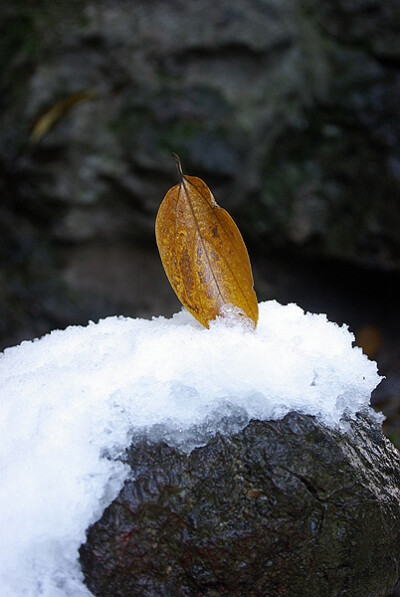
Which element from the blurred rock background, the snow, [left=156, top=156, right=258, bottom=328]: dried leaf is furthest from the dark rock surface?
the blurred rock background

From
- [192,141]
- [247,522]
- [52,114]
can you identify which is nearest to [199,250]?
[247,522]

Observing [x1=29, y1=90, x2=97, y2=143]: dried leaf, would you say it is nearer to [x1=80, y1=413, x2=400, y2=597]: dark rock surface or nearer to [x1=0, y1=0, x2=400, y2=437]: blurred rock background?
[x1=0, y1=0, x2=400, y2=437]: blurred rock background

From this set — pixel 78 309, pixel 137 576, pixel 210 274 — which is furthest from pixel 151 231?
pixel 137 576

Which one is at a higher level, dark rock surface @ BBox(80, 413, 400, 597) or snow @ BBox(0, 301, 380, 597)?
snow @ BBox(0, 301, 380, 597)

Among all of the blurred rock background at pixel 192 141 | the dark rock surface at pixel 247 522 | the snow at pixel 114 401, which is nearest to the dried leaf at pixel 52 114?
the blurred rock background at pixel 192 141

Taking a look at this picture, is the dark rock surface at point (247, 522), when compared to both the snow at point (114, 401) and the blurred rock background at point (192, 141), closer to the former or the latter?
the snow at point (114, 401)
